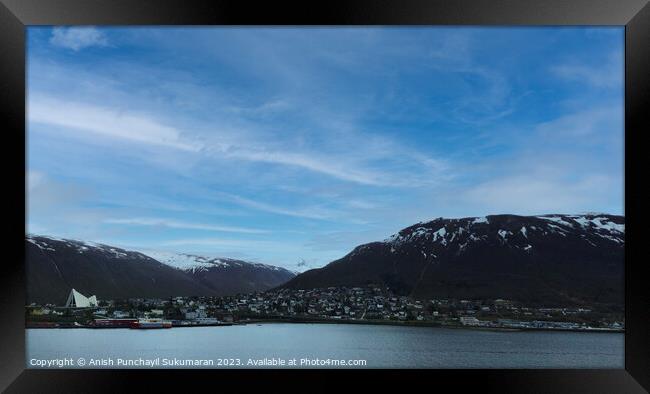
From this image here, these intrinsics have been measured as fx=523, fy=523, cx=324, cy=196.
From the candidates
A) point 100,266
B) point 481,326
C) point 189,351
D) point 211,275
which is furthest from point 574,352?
point 100,266

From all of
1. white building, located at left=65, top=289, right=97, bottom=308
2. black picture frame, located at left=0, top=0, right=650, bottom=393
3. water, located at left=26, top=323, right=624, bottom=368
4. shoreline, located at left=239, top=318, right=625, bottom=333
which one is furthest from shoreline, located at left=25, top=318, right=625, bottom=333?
black picture frame, located at left=0, top=0, right=650, bottom=393

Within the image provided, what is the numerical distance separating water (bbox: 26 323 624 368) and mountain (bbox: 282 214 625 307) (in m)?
12.0

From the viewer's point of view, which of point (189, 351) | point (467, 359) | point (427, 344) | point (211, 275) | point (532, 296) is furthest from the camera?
point (532, 296)

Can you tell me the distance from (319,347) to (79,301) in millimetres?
13427

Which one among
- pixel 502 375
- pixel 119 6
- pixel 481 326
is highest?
pixel 119 6

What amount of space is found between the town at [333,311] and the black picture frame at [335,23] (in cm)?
1665

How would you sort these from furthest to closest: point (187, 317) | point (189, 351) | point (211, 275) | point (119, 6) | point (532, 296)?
1. point (532, 296)
2. point (211, 275)
3. point (187, 317)
4. point (189, 351)
5. point (119, 6)

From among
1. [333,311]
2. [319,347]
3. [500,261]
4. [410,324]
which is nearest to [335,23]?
[319,347]

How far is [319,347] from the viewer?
1650cm

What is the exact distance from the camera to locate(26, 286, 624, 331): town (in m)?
21.6

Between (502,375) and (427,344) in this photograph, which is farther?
(427,344)

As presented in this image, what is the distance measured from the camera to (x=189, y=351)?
1395 cm

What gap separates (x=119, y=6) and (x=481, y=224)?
141 feet

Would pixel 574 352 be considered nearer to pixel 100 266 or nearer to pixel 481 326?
pixel 481 326
